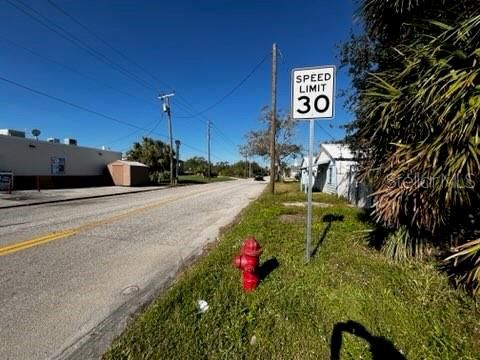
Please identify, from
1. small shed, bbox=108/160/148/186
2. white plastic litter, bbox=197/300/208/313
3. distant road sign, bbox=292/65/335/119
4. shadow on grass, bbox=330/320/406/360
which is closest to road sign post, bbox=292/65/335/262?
distant road sign, bbox=292/65/335/119

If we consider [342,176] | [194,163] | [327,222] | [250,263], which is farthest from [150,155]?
[194,163]

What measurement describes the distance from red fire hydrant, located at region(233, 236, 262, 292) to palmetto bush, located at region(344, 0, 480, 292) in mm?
1990

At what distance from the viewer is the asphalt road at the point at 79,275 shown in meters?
2.60

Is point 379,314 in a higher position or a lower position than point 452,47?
lower

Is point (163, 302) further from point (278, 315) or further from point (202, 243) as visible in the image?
point (202, 243)

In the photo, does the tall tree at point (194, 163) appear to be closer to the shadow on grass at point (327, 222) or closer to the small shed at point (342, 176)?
the small shed at point (342, 176)

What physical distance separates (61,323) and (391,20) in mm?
→ 6632

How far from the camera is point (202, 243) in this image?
20.2ft

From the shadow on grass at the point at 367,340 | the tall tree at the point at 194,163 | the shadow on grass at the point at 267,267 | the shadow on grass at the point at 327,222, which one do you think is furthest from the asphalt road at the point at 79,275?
the tall tree at the point at 194,163

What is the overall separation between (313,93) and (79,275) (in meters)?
4.34

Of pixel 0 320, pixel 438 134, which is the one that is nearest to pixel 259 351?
pixel 0 320

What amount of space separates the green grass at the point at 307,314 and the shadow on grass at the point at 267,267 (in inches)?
3.6

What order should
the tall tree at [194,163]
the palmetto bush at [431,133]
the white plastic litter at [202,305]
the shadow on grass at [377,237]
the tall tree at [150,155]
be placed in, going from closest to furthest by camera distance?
the palmetto bush at [431,133] → the white plastic litter at [202,305] → the shadow on grass at [377,237] → the tall tree at [150,155] → the tall tree at [194,163]

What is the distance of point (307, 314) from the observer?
289cm
